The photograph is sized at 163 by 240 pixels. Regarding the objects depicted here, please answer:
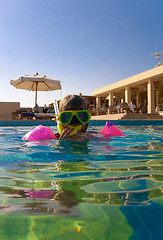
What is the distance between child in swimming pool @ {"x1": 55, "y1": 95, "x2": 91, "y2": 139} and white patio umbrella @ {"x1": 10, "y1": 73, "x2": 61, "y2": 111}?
961cm

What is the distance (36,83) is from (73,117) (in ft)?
36.8

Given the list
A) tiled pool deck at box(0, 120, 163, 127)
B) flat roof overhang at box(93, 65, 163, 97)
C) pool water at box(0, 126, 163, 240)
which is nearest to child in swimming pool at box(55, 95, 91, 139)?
pool water at box(0, 126, 163, 240)

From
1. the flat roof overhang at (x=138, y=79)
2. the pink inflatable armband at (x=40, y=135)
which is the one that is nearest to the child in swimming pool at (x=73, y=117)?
the pink inflatable armband at (x=40, y=135)

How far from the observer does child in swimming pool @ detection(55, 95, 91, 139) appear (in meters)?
3.21

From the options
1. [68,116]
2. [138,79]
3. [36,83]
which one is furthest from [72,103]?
[138,79]

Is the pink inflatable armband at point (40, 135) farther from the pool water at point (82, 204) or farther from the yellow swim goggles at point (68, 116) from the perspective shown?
the pool water at point (82, 204)

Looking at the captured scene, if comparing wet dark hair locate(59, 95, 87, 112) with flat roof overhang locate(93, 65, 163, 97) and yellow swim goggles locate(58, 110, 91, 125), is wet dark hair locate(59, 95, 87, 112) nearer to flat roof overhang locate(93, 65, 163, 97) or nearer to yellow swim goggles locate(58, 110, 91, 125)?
yellow swim goggles locate(58, 110, 91, 125)

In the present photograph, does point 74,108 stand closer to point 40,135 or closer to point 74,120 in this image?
point 74,120

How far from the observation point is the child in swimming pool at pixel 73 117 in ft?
10.5

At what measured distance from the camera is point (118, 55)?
22766mm

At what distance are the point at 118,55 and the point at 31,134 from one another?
21561mm

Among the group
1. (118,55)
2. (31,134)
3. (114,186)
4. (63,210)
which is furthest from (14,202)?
(118,55)

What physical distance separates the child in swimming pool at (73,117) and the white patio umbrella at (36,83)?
9.61 meters

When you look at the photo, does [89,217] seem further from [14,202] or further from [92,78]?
[92,78]
